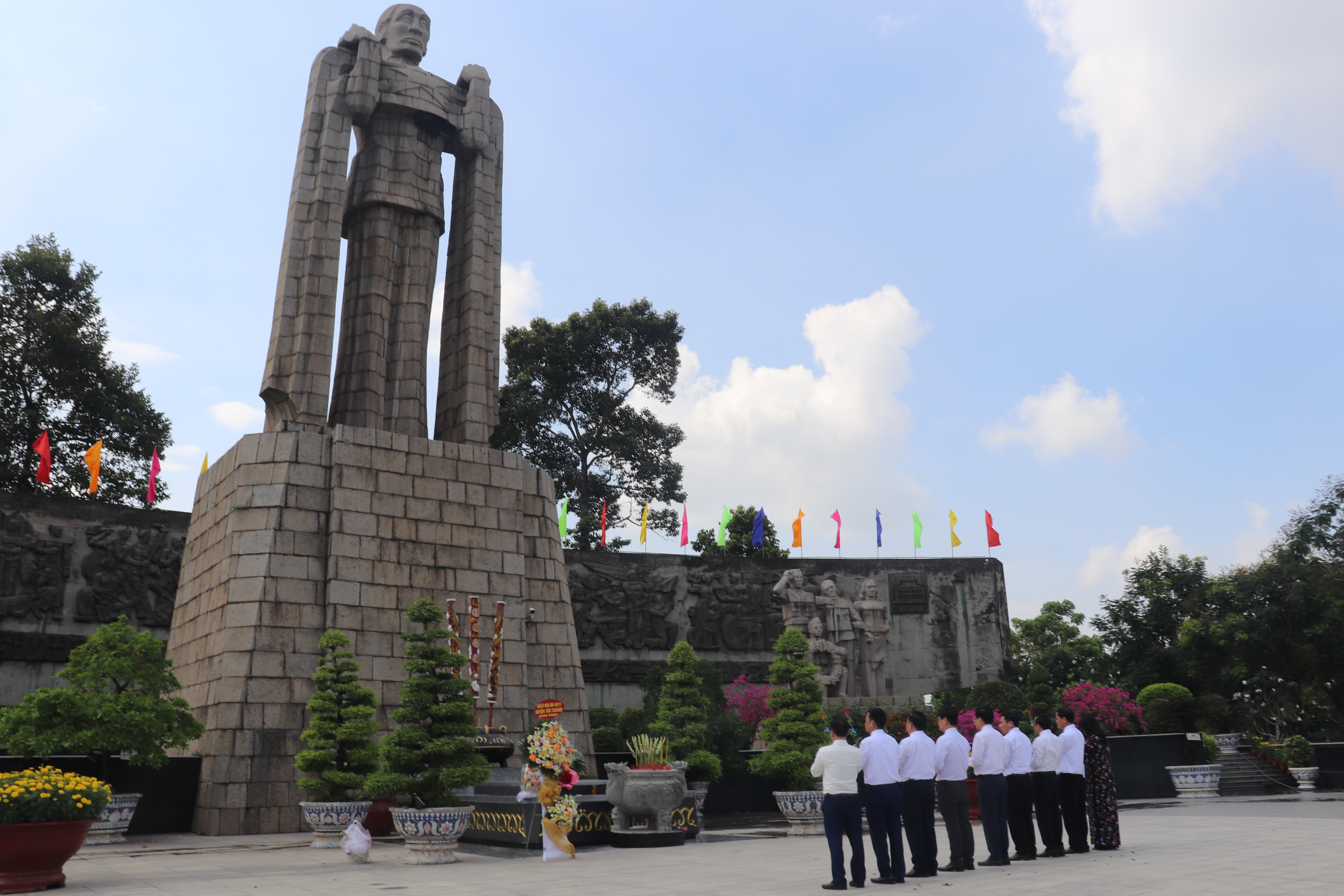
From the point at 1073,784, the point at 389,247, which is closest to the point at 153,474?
the point at 389,247

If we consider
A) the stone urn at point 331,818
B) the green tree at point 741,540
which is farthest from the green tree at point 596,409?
the stone urn at point 331,818

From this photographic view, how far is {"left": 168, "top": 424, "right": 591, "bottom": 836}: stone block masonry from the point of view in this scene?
12719 mm

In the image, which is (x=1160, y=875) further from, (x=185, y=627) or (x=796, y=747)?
(x=185, y=627)

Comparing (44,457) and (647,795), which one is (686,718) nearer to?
(647,795)

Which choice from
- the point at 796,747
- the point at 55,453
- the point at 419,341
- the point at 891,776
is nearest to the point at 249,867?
the point at 891,776

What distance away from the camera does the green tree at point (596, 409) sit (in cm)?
3219

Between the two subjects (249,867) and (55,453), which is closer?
(249,867)

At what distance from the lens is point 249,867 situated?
8.60 metres

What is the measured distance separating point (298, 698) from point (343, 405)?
511cm

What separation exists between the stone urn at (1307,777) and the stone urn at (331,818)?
1819 cm

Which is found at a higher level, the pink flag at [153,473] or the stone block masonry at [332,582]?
the pink flag at [153,473]

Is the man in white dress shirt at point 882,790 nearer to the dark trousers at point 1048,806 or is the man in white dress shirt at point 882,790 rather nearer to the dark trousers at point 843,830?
the dark trousers at point 843,830

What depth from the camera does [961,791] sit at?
8.58 m

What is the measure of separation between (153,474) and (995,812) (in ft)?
65.8
